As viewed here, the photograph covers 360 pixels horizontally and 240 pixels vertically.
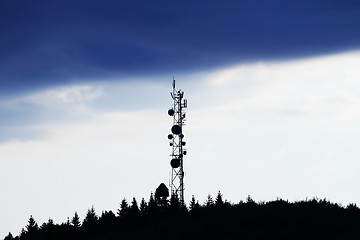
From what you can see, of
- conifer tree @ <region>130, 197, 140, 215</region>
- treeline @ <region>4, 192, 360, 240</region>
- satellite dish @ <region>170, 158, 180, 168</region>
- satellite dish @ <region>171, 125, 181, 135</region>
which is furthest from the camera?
satellite dish @ <region>171, 125, 181, 135</region>

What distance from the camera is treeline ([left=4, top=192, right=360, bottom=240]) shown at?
128ft

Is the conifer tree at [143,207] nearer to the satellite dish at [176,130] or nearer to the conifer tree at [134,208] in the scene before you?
the conifer tree at [134,208]

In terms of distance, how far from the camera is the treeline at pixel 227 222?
39.1 metres

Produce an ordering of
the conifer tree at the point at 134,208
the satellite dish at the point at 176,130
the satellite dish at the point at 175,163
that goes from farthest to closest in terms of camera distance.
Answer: the satellite dish at the point at 176,130
the satellite dish at the point at 175,163
the conifer tree at the point at 134,208

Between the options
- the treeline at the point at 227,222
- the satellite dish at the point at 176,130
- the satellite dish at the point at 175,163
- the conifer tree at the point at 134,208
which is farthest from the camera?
the satellite dish at the point at 176,130

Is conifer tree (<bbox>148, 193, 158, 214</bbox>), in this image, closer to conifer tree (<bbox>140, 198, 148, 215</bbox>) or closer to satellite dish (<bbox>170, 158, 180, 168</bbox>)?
conifer tree (<bbox>140, 198, 148, 215</bbox>)

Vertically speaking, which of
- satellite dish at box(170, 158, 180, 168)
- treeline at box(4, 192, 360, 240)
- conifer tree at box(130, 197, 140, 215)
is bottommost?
treeline at box(4, 192, 360, 240)

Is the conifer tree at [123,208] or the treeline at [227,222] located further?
the conifer tree at [123,208]

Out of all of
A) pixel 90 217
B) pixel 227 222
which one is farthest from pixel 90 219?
pixel 227 222

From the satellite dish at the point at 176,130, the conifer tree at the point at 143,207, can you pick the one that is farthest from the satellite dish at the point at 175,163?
the conifer tree at the point at 143,207

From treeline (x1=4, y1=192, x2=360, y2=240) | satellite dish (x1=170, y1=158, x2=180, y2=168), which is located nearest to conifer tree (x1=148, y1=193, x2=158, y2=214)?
treeline (x1=4, y1=192, x2=360, y2=240)

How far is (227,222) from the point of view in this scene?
138 ft

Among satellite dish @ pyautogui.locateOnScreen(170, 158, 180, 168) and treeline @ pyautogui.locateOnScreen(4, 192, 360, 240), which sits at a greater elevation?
satellite dish @ pyautogui.locateOnScreen(170, 158, 180, 168)

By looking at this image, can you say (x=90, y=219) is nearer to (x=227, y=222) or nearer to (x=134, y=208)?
(x=134, y=208)
